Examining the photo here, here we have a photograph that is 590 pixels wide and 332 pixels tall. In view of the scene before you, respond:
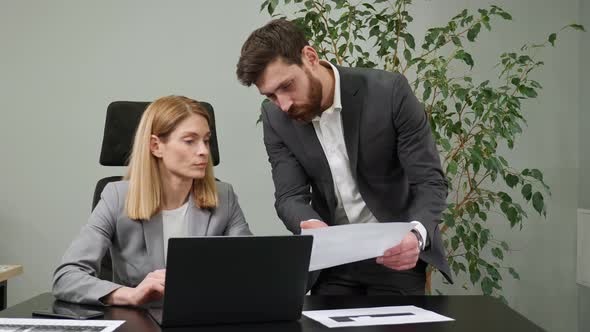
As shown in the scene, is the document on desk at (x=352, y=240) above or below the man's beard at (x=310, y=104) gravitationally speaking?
below

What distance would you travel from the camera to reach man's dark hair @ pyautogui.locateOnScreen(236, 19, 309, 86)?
1.77 meters

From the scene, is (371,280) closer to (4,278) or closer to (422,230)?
(422,230)

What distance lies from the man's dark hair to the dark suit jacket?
212 millimetres

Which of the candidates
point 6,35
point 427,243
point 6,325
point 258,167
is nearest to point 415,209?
point 427,243

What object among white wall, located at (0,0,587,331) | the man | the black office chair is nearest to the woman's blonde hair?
the black office chair

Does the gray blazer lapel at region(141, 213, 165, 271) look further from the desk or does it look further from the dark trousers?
the desk

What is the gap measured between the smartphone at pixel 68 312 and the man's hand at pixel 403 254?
0.68m

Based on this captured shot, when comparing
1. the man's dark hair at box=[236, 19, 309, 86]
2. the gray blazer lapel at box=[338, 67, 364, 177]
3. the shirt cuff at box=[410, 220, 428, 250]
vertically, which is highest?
the man's dark hair at box=[236, 19, 309, 86]

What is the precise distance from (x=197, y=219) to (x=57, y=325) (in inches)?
26.1

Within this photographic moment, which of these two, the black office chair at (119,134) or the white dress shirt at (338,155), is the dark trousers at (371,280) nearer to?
the white dress shirt at (338,155)

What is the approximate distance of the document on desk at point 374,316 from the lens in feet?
4.61

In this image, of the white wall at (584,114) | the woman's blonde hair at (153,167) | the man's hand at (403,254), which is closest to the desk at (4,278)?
the woman's blonde hair at (153,167)

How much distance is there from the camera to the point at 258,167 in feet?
12.0

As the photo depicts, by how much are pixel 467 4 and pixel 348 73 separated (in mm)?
2036
